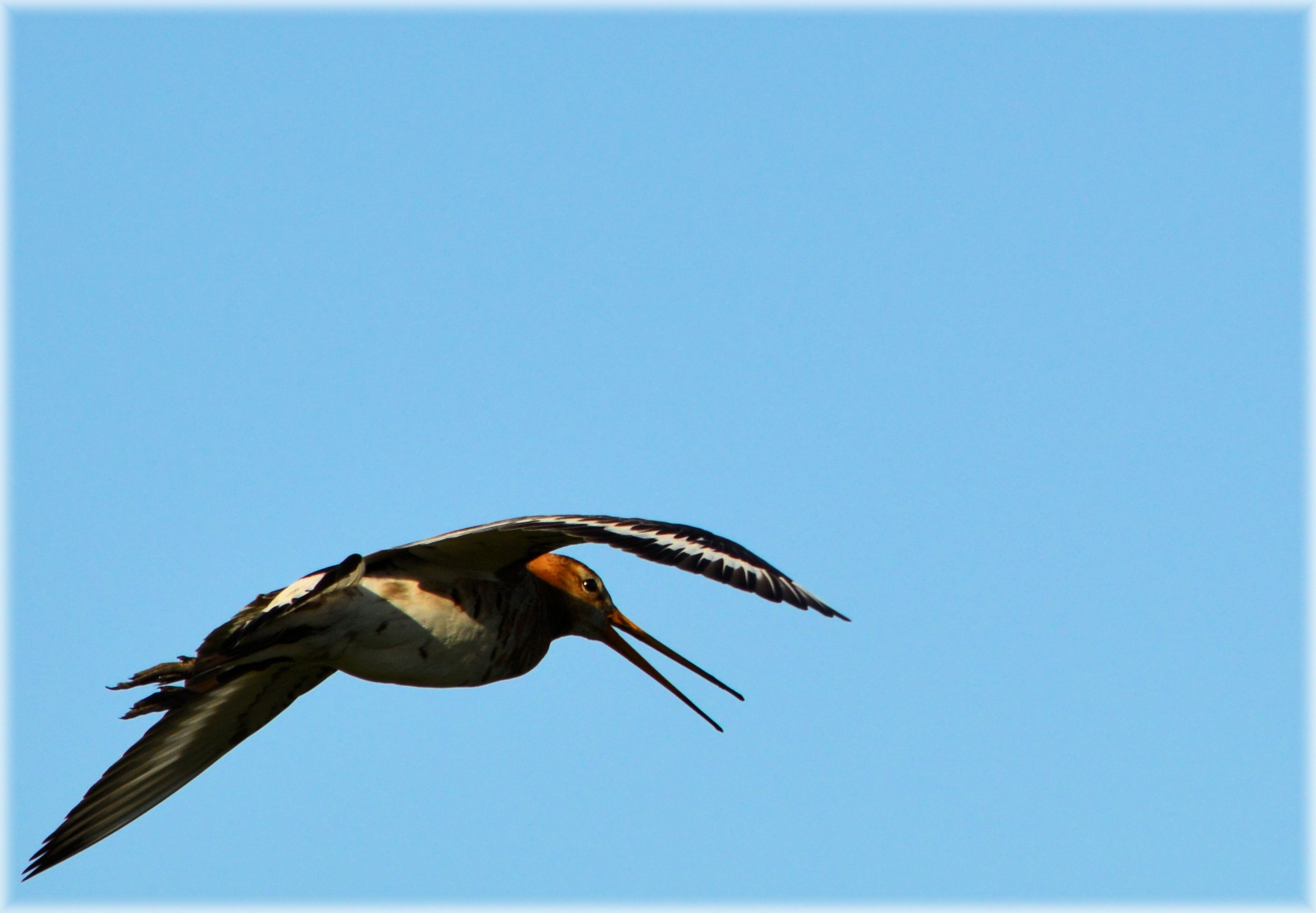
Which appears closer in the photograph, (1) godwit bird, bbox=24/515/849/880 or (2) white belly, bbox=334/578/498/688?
(1) godwit bird, bbox=24/515/849/880

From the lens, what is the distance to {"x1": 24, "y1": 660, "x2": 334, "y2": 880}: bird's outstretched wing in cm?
1240

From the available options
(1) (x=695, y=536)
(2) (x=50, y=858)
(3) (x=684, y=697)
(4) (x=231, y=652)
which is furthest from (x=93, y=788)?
(1) (x=695, y=536)

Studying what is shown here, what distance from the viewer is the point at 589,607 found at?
44.7ft

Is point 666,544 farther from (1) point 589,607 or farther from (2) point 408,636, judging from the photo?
(1) point 589,607

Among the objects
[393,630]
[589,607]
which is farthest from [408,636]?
[589,607]

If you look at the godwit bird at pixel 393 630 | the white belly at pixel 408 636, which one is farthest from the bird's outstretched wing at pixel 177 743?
the white belly at pixel 408 636

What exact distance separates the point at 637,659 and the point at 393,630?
3161 millimetres

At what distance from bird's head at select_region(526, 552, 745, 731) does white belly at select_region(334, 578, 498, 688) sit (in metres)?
1.34

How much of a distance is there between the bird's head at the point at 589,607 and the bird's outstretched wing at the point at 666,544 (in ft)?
6.60

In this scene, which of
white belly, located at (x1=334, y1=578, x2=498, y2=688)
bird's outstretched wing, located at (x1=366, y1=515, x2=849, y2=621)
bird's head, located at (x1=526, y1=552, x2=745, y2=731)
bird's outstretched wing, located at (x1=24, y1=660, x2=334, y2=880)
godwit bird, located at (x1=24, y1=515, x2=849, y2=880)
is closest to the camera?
bird's outstretched wing, located at (x1=366, y1=515, x2=849, y2=621)

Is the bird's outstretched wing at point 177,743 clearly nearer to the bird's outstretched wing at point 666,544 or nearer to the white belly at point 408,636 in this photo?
the white belly at point 408,636

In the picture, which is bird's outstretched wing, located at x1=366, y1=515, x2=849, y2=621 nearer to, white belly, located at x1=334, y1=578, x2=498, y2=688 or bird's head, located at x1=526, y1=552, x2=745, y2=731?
white belly, located at x1=334, y1=578, x2=498, y2=688

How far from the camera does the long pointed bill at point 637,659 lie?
13898mm

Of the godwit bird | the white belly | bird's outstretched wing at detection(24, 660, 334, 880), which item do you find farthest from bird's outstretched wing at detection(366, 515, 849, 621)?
bird's outstretched wing at detection(24, 660, 334, 880)
